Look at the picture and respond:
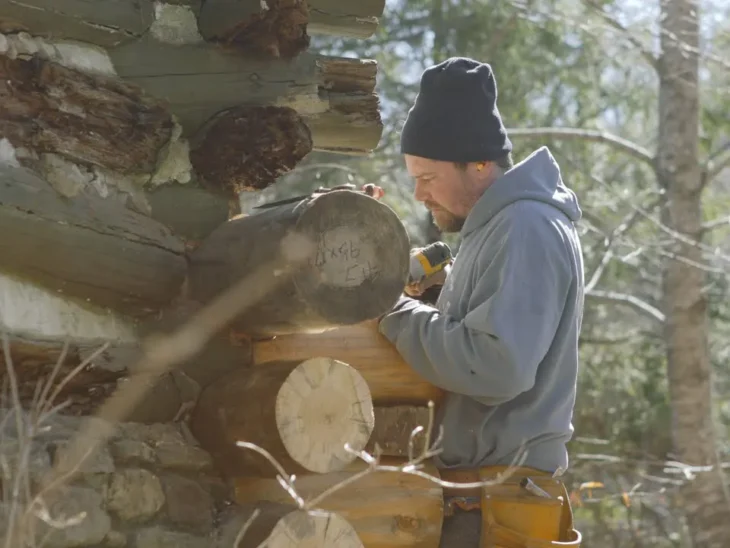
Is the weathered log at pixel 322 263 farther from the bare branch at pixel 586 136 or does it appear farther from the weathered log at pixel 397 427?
the bare branch at pixel 586 136

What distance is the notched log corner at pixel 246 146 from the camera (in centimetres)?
358

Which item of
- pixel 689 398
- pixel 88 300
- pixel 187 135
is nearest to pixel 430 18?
pixel 689 398

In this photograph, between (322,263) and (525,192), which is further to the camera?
(525,192)

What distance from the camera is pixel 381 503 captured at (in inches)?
133

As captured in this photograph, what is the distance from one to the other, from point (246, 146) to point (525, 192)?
891mm

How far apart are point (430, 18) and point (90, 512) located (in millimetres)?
7157

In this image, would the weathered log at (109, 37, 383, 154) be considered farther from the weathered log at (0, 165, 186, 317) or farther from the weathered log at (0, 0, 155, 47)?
the weathered log at (0, 165, 186, 317)

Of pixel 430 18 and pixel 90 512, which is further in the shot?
pixel 430 18

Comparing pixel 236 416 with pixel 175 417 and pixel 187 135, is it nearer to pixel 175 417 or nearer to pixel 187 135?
pixel 175 417

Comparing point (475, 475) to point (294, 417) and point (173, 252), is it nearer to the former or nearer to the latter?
point (294, 417)

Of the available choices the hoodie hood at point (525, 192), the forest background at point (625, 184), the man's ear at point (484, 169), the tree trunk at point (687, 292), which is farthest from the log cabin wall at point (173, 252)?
the tree trunk at point (687, 292)

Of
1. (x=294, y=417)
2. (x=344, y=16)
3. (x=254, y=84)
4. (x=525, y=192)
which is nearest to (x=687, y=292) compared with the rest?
(x=344, y=16)

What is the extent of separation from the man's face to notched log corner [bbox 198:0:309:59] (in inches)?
22.4

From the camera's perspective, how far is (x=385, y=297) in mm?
3283
